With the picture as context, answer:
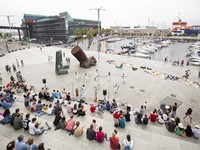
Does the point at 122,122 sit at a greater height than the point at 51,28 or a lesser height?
lesser

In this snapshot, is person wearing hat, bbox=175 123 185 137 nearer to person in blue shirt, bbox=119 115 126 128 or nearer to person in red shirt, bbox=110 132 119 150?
person in blue shirt, bbox=119 115 126 128

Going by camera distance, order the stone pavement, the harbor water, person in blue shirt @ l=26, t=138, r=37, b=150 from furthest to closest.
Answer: the harbor water → the stone pavement → person in blue shirt @ l=26, t=138, r=37, b=150

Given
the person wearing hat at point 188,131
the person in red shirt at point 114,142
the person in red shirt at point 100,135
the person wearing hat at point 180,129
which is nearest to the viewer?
the person in red shirt at point 114,142

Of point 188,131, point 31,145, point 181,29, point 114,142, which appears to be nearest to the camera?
point 31,145

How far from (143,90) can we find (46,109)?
1136cm

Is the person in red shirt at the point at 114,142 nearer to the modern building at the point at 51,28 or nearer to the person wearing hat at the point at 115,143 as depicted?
the person wearing hat at the point at 115,143

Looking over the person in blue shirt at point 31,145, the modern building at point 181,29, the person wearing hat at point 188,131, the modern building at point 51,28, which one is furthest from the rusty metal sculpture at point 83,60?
the modern building at point 181,29

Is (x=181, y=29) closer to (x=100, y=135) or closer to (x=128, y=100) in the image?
(x=128, y=100)

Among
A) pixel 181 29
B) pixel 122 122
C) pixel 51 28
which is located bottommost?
pixel 122 122

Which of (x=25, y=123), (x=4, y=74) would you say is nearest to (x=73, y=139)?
(x=25, y=123)

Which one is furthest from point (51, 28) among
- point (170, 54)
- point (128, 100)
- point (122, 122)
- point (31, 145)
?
point (31, 145)

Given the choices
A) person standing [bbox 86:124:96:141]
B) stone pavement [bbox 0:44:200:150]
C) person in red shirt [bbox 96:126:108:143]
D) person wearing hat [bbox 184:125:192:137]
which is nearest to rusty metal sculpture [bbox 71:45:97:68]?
stone pavement [bbox 0:44:200:150]

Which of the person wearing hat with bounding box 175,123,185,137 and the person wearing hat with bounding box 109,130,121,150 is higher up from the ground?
the person wearing hat with bounding box 109,130,121,150

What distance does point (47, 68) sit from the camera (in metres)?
25.1
